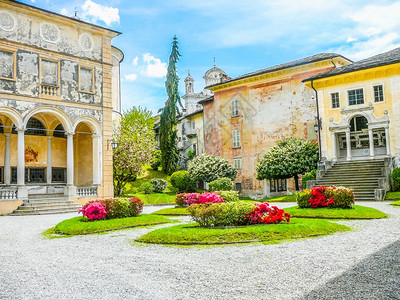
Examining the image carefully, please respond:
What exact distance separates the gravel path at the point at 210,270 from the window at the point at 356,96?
18.7 m

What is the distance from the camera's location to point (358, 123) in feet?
89.6

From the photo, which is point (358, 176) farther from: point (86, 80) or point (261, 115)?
point (86, 80)

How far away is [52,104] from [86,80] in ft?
10.3

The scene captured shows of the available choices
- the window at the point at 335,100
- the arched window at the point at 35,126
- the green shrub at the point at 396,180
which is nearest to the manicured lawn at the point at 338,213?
the green shrub at the point at 396,180

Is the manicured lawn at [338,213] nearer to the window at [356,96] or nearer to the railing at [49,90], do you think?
the window at [356,96]

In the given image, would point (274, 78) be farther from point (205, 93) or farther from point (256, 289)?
point (205, 93)

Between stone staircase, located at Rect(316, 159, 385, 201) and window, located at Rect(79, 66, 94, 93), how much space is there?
16.4 meters

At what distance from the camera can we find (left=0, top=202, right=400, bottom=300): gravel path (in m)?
5.28

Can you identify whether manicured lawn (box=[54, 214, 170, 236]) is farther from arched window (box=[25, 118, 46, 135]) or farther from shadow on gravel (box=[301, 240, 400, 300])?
arched window (box=[25, 118, 46, 135])

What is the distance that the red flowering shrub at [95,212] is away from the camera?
45.9 ft

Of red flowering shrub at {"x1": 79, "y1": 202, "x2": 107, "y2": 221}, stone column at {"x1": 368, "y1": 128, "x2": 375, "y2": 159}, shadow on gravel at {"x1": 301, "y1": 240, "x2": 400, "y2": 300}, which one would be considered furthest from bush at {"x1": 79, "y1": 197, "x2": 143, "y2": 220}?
stone column at {"x1": 368, "y1": 128, "x2": 375, "y2": 159}

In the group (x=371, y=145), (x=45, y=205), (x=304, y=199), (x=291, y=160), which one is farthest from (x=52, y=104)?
(x=371, y=145)

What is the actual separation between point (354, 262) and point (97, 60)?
78.8 feet

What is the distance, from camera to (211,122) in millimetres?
40125
